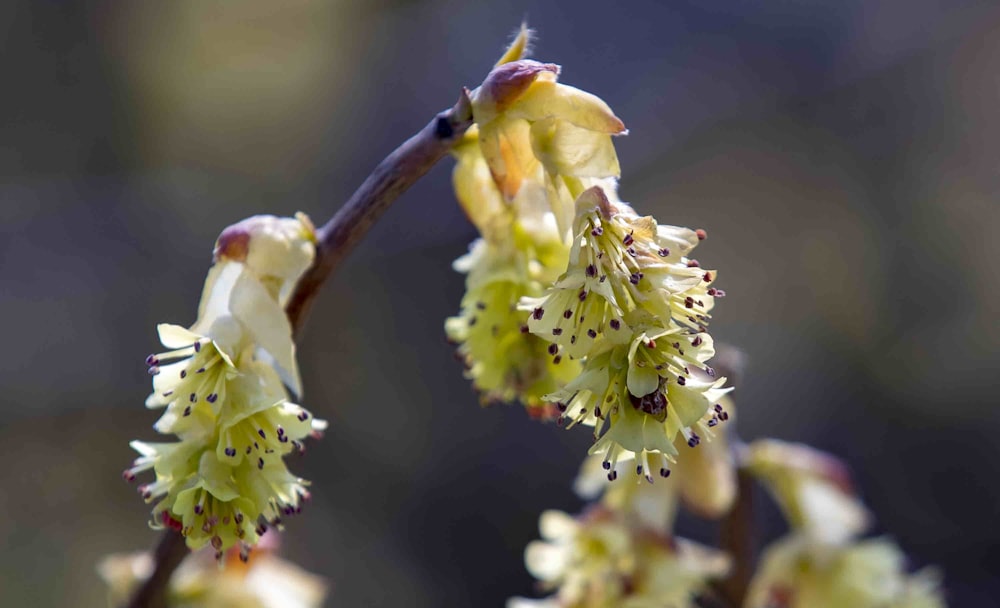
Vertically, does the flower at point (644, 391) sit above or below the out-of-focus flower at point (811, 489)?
below

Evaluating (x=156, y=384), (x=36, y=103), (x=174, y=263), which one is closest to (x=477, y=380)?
(x=156, y=384)

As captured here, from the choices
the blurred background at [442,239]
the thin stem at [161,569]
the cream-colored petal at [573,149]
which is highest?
the blurred background at [442,239]

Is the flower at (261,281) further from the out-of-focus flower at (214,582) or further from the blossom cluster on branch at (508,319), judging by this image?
the out-of-focus flower at (214,582)

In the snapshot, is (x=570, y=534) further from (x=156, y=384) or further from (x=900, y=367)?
(x=900, y=367)

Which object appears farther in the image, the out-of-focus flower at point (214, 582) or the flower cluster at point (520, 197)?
the out-of-focus flower at point (214, 582)

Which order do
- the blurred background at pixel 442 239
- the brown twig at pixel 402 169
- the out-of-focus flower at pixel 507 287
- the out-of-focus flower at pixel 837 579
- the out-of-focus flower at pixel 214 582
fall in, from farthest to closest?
1. the blurred background at pixel 442 239
2. the out-of-focus flower at pixel 837 579
3. the out-of-focus flower at pixel 214 582
4. the out-of-focus flower at pixel 507 287
5. the brown twig at pixel 402 169

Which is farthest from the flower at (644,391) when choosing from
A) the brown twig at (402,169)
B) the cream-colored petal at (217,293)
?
the cream-colored petal at (217,293)

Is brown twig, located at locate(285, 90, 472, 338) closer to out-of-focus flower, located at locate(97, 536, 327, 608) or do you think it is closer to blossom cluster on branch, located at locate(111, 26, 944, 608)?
blossom cluster on branch, located at locate(111, 26, 944, 608)
